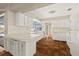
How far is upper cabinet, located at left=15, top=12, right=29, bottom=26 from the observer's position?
4.72 feet

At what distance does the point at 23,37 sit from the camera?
4.69 ft

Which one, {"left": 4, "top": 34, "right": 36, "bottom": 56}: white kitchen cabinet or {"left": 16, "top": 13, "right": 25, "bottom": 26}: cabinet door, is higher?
{"left": 16, "top": 13, "right": 25, "bottom": 26}: cabinet door

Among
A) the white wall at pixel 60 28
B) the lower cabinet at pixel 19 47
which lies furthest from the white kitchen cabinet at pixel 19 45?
the white wall at pixel 60 28

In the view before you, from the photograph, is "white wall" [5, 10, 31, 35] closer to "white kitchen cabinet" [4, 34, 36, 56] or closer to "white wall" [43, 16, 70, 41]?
"white kitchen cabinet" [4, 34, 36, 56]

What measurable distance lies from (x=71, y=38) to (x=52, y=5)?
47 cm

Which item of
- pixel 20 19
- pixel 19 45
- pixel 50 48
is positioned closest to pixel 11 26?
pixel 20 19

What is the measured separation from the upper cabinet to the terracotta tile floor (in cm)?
30

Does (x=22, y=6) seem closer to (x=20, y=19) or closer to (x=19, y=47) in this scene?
(x=20, y=19)

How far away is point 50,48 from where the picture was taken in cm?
145

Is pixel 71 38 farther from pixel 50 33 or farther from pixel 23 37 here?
pixel 23 37

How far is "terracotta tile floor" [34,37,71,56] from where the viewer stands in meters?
1.44

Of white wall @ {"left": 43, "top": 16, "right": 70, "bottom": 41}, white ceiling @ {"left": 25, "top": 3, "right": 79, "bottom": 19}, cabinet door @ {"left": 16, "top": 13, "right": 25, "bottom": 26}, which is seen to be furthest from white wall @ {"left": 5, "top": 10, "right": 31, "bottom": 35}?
white wall @ {"left": 43, "top": 16, "right": 70, "bottom": 41}

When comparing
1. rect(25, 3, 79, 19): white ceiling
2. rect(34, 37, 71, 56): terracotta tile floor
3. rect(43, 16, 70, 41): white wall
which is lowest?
rect(34, 37, 71, 56): terracotta tile floor

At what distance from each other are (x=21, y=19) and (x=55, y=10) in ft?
1.43
